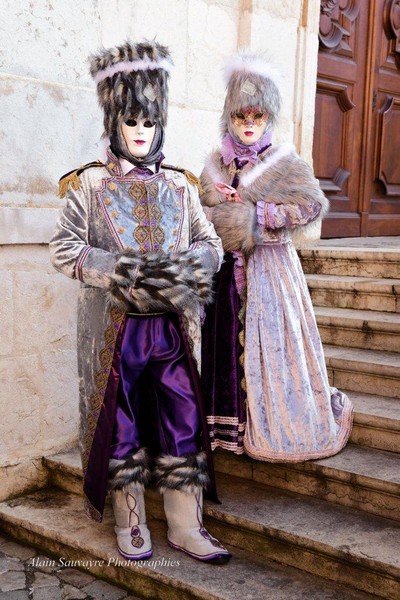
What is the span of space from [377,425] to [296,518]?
62 centimetres

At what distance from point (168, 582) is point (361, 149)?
4087mm

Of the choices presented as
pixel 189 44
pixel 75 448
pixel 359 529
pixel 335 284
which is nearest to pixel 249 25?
pixel 189 44

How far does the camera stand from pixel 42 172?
351 cm

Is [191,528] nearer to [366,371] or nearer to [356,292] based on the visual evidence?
[366,371]

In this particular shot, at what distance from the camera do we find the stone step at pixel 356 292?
4.02 meters

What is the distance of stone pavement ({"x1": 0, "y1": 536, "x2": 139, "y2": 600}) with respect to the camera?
2797mm

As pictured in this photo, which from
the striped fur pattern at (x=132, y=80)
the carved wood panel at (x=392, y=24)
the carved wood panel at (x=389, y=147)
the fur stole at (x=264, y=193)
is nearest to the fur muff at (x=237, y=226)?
the fur stole at (x=264, y=193)

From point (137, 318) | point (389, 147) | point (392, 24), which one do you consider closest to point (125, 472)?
point (137, 318)

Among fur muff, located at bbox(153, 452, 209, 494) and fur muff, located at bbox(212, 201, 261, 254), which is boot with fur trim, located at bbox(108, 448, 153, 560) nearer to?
fur muff, located at bbox(153, 452, 209, 494)

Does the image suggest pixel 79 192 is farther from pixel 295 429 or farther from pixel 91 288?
pixel 295 429

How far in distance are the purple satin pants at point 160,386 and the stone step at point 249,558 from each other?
1.39 ft

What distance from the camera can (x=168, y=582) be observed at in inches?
104

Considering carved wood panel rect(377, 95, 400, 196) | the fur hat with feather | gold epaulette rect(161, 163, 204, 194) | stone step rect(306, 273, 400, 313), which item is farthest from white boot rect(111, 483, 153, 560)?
carved wood panel rect(377, 95, 400, 196)

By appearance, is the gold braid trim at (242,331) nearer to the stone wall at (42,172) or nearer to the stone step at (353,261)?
the stone wall at (42,172)
